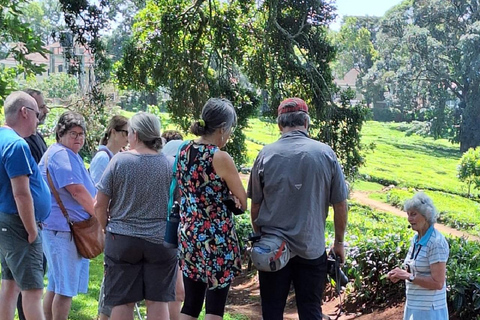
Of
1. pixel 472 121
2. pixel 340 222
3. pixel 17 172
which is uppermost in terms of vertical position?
pixel 17 172

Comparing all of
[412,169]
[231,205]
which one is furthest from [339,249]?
[412,169]

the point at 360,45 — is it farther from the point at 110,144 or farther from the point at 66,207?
the point at 66,207

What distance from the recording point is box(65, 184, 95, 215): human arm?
13.6 ft

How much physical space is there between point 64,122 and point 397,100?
197 feet

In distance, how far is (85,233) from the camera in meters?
4.21

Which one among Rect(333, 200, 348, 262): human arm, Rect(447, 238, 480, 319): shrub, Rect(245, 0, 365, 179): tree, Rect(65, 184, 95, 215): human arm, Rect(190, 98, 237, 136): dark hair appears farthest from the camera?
Rect(245, 0, 365, 179): tree

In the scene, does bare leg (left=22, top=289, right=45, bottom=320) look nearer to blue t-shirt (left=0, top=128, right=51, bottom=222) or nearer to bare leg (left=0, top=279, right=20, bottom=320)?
bare leg (left=0, top=279, right=20, bottom=320)

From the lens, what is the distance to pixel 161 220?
12.2 feet

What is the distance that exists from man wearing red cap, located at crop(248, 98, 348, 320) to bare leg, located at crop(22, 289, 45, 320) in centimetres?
142

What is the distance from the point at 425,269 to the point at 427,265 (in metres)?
0.03

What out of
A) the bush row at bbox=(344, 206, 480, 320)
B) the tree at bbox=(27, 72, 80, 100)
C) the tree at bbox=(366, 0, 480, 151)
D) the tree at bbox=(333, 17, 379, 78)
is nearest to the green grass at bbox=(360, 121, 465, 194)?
the tree at bbox=(366, 0, 480, 151)

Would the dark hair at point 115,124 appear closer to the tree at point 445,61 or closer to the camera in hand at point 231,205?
the camera in hand at point 231,205

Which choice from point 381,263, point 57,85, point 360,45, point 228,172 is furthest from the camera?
point 360,45

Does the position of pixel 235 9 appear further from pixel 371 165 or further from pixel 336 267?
pixel 371 165
